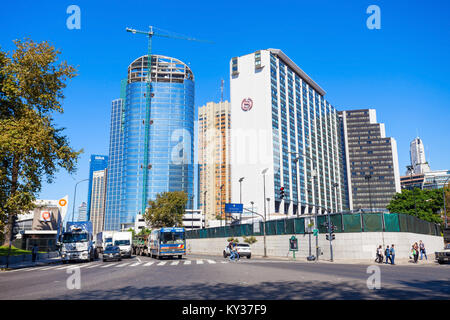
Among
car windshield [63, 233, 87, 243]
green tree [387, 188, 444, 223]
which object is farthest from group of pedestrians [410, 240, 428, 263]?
green tree [387, 188, 444, 223]

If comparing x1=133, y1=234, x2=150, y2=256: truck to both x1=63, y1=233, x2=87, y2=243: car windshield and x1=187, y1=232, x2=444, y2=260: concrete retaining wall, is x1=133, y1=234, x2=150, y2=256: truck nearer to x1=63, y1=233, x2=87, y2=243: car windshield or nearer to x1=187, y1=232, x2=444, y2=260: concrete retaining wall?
x1=63, y1=233, x2=87, y2=243: car windshield

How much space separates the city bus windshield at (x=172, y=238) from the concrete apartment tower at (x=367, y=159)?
16493 cm

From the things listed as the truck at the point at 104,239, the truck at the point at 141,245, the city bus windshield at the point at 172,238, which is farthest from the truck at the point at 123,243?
the city bus windshield at the point at 172,238

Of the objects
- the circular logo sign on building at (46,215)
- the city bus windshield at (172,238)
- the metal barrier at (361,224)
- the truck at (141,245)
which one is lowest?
the truck at (141,245)

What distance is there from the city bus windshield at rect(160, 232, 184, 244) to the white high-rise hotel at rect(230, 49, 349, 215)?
224ft

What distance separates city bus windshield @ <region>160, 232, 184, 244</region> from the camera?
3616 cm

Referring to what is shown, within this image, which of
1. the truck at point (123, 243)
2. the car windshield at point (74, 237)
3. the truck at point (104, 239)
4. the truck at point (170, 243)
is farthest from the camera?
the truck at point (104, 239)

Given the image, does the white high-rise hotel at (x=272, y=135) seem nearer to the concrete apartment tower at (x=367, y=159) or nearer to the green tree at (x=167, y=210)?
the green tree at (x=167, y=210)

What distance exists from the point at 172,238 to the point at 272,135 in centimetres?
8374

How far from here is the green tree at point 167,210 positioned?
75938 mm

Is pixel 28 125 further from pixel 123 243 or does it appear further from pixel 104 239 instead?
pixel 104 239

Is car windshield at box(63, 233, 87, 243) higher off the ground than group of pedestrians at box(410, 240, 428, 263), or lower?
higher

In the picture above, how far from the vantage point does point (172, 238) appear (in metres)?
36.2
